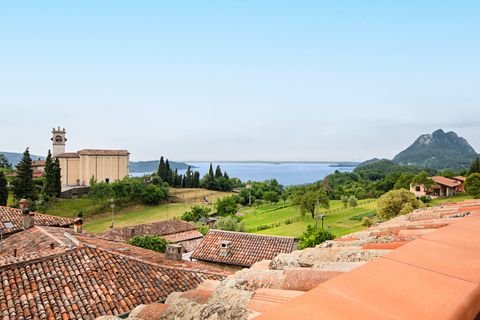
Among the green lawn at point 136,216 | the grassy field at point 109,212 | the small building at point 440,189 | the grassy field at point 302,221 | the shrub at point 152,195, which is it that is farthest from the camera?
the shrub at point 152,195

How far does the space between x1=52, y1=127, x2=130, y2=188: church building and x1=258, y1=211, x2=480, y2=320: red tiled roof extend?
72.8 metres

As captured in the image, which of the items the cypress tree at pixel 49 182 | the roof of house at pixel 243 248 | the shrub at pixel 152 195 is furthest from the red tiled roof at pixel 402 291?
the shrub at pixel 152 195

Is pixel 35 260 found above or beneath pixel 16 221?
above

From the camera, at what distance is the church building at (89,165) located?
6956 cm

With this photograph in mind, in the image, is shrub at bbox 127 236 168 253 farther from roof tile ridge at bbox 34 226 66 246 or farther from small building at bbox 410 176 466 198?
small building at bbox 410 176 466 198

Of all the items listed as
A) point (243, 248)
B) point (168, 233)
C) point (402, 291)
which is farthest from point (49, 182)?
point (402, 291)

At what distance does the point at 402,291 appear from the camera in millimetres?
1437

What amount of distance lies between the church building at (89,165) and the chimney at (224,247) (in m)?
55.2

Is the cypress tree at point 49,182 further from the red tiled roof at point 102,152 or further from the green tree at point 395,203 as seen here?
the green tree at point 395,203

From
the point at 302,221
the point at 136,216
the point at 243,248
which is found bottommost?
the point at 136,216

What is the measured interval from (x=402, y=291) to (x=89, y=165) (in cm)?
7513

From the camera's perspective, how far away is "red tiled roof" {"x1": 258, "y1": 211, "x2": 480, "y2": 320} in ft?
4.09

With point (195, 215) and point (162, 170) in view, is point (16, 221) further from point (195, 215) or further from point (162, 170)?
point (162, 170)

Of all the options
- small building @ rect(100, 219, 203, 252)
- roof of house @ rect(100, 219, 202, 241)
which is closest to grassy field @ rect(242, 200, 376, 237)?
small building @ rect(100, 219, 203, 252)
